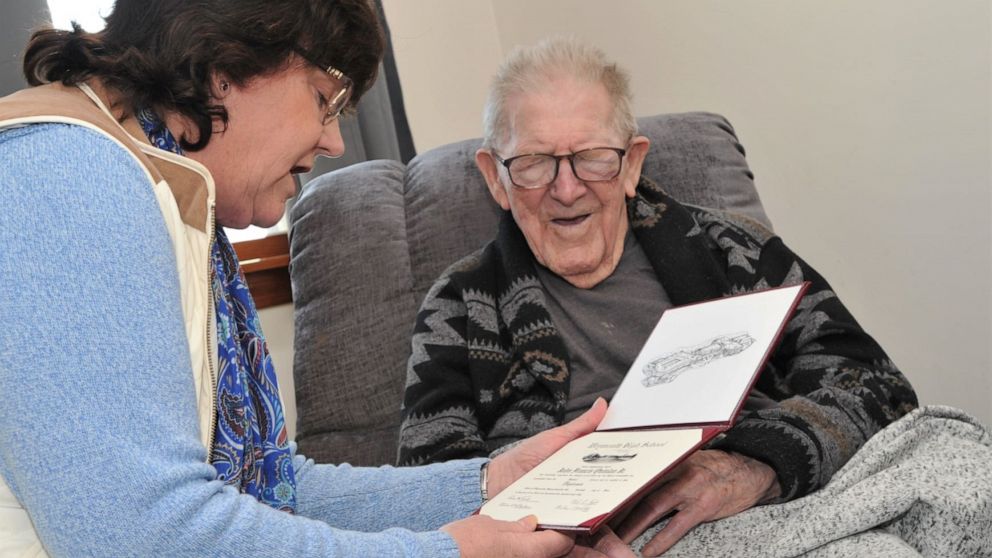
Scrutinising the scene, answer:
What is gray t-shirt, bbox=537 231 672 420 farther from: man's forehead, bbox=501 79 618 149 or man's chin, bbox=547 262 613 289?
man's forehead, bbox=501 79 618 149

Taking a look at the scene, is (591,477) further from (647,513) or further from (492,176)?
(492,176)

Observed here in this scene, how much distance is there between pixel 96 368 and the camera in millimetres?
824

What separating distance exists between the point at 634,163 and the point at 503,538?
40.8 inches

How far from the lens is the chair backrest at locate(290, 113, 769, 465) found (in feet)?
6.79

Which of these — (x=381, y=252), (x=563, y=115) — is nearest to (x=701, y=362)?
(x=563, y=115)

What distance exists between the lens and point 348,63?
46.8 inches

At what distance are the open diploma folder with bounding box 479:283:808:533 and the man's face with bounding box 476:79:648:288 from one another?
0.33 m

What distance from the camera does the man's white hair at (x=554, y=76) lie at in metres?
1.88

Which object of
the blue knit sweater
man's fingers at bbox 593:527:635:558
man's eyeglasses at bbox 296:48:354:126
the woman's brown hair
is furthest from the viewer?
man's fingers at bbox 593:527:635:558

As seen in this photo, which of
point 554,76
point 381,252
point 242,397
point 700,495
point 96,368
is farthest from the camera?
point 381,252

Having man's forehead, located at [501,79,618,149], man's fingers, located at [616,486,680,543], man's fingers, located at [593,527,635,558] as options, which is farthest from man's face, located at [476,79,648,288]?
man's fingers, located at [593,527,635,558]

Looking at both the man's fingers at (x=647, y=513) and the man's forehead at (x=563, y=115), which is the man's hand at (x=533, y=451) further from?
the man's forehead at (x=563, y=115)

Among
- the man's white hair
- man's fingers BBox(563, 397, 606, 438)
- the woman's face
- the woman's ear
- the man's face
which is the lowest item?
man's fingers BBox(563, 397, 606, 438)

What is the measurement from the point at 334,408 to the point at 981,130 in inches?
55.1
